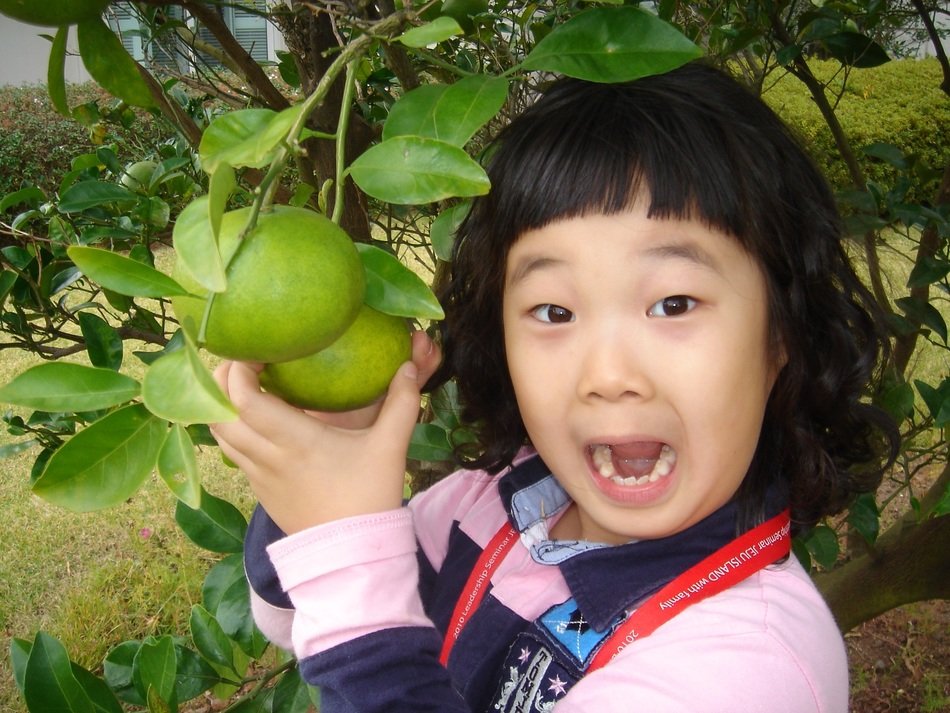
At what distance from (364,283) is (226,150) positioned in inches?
6.5

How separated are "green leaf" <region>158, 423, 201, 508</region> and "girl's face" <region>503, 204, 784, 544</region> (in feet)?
1.57

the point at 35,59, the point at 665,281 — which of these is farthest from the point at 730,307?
the point at 35,59

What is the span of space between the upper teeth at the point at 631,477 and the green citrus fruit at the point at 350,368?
31cm

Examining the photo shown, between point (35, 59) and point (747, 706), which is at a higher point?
point (747, 706)

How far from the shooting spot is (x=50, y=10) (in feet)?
2.61

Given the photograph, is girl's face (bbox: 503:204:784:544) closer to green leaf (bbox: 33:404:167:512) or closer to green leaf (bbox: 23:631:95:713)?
green leaf (bbox: 33:404:167:512)

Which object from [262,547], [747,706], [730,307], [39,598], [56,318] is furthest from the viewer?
[39,598]

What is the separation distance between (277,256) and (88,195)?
3.41ft

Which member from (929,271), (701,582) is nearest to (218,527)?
(701,582)

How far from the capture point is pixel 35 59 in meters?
10.6

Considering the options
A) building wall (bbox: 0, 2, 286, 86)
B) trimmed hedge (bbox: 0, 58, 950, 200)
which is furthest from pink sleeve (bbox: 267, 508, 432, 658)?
building wall (bbox: 0, 2, 286, 86)

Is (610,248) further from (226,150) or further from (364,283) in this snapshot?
(226,150)

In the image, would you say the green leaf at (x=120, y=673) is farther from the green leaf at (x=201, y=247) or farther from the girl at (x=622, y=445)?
the green leaf at (x=201, y=247)

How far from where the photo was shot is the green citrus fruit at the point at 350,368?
85 centimetres
